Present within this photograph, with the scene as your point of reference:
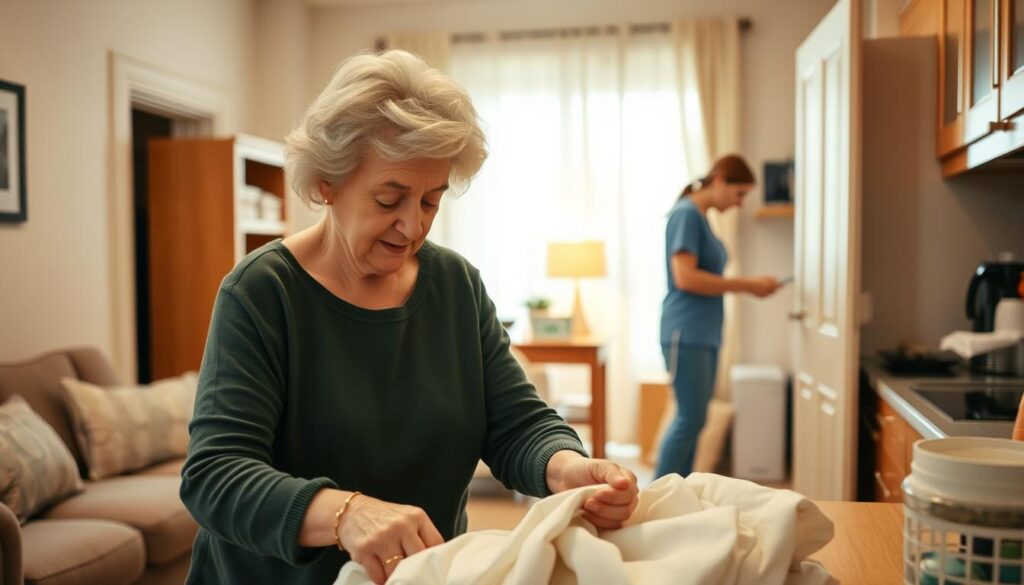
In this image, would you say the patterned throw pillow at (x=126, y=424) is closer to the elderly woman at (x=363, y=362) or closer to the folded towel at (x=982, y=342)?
the elderly woman at (x=363, y=362)

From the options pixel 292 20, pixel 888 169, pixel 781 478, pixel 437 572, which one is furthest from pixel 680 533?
pixel 292 20

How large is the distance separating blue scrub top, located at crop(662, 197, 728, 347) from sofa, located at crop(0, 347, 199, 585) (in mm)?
1975

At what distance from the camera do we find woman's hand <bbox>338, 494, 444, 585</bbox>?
91 cm

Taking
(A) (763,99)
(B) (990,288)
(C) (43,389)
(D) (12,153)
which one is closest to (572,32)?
(A) (763,99)

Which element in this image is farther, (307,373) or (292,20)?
(292,20)

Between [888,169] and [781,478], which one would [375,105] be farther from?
[781,478]

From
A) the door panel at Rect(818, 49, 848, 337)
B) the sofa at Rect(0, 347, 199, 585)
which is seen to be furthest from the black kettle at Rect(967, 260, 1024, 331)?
the sofa at Rect(0, 347, 199, 585)

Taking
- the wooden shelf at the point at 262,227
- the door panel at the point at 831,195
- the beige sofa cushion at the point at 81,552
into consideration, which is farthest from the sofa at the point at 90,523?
the door panel at the point at 831,195

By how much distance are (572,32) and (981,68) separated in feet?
11.4

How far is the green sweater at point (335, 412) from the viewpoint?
1079 millimetres

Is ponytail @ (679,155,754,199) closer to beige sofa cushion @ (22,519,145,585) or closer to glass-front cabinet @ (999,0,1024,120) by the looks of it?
glass-front cabinet @ (999,0,1024,120)

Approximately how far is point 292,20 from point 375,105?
4.70 metres

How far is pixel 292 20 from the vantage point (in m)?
5.55

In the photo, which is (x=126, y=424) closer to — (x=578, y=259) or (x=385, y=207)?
(x=385, y=207)
